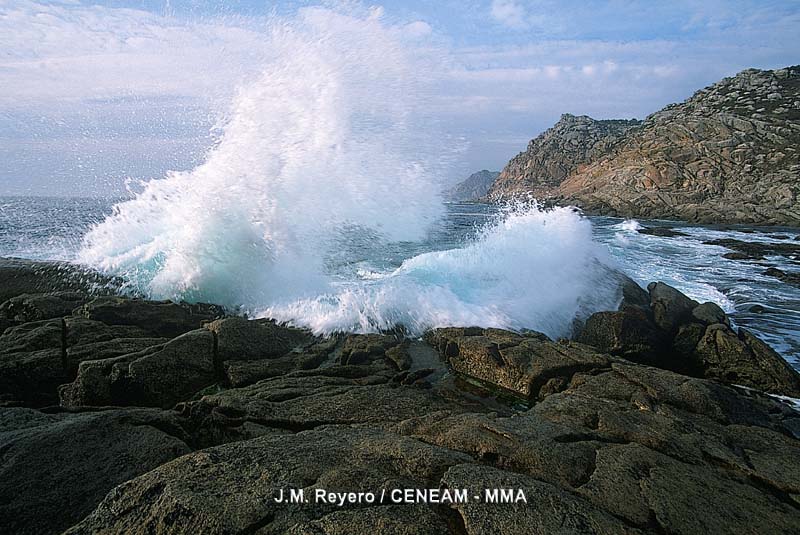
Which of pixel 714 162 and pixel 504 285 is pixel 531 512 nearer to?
pixel 504 285

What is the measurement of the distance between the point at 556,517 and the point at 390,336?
5.10 m

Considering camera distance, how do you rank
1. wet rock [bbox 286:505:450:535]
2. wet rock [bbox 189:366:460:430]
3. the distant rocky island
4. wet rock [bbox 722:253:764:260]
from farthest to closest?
the distant rocky island
wet rock [bbox 722:253:764:260]
wet rock [bbox 189:366:460:430]
wet rock [bbox 286:505:450:535]

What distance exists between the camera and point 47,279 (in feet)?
29.1

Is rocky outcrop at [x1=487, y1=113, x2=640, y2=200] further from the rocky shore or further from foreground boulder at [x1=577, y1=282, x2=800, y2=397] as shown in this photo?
the rocky shore

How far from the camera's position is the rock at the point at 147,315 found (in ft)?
22.8

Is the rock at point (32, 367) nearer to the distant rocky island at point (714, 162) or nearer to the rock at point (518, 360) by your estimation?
the rock at point (518, 360)

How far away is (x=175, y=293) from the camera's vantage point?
9.25m

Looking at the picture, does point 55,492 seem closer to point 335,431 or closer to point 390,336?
point 335,431

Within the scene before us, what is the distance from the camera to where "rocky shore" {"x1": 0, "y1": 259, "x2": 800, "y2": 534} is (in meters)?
2.43

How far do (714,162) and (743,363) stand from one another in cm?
5735

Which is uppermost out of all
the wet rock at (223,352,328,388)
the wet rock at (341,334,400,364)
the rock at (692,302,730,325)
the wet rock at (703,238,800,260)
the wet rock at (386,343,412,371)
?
the wet rock at (223,352,328,388)

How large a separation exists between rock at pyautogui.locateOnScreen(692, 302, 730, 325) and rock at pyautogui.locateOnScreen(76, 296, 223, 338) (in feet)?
31.7

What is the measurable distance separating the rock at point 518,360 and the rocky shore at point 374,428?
3 centimetres

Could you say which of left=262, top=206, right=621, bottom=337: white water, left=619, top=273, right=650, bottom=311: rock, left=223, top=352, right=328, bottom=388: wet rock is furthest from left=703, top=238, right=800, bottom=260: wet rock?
left=223, top=352, right=328, bottom=388: wet rock
